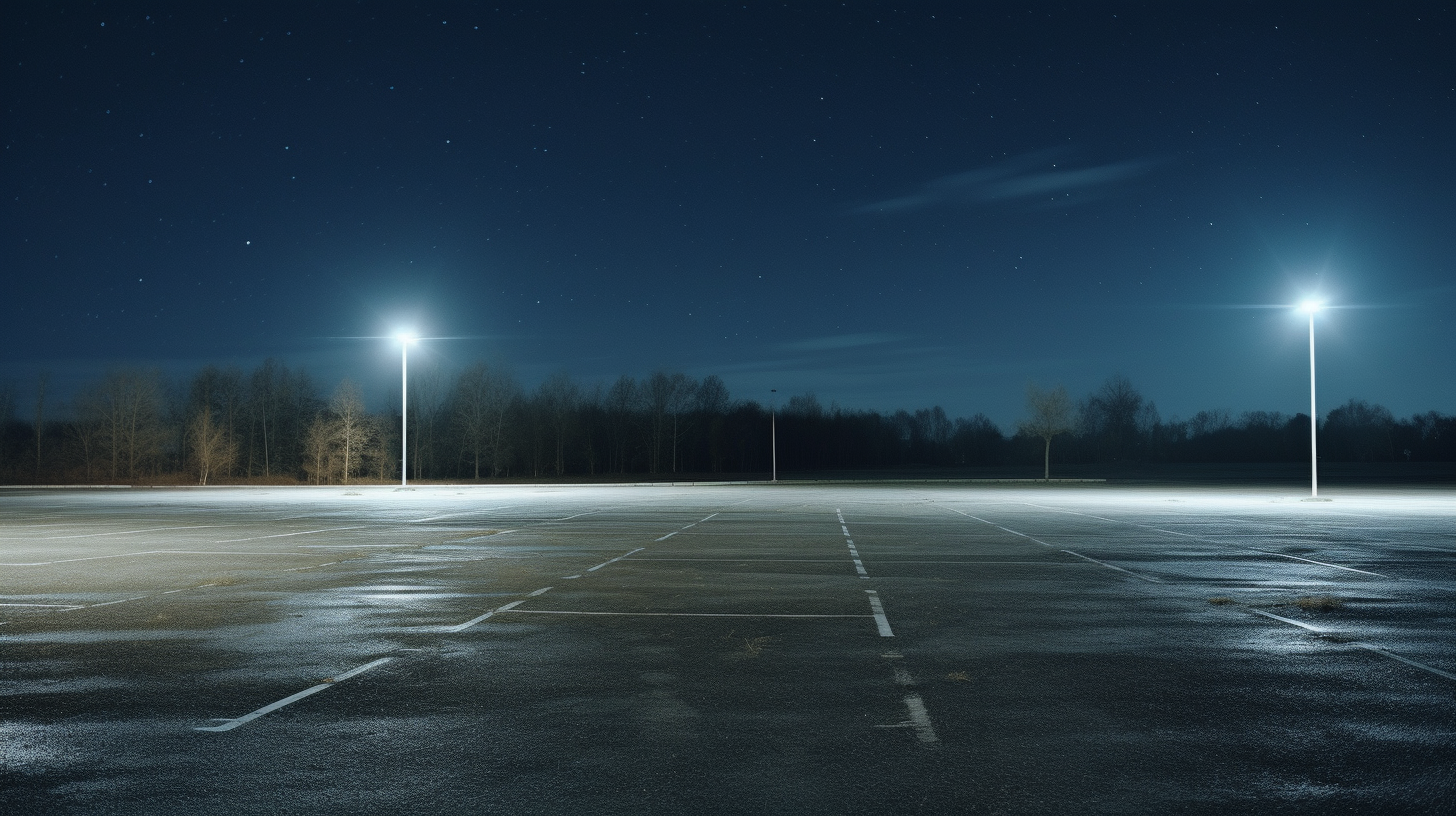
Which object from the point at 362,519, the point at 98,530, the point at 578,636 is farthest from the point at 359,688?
the point at 362,519

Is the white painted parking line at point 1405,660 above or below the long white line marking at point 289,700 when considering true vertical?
below

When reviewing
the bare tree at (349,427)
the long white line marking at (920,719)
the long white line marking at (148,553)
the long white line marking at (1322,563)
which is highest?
the bare tree at (349,427)

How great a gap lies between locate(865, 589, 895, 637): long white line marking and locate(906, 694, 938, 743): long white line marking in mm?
2652

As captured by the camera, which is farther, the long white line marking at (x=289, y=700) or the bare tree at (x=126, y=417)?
the bare tree at (x=126, y=417)

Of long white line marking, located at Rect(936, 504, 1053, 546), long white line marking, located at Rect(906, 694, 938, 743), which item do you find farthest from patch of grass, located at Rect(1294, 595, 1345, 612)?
long white line marking, located at Rect(936, 504, 1053, 546)

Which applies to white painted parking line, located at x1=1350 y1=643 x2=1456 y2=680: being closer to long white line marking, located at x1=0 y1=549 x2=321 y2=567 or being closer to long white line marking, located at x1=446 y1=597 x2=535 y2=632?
long white line marking, located at x1=446 y1=597 x2=535 y2=632

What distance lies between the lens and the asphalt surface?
206 inches

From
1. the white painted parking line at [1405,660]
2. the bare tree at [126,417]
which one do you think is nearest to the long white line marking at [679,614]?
the white painted parking line at [1405,660]

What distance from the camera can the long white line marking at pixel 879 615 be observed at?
9.89m

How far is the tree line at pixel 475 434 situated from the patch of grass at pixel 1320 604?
208 feet

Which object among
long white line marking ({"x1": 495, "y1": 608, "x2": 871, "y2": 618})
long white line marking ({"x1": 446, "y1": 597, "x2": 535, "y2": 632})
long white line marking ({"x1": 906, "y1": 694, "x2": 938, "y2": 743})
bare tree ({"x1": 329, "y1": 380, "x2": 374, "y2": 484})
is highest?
bare tree ({"x1": 329, "y1": 380, "x2": 374, "y2": 484})

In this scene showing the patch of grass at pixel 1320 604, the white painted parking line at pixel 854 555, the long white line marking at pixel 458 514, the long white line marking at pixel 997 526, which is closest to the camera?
the patch of grass at pixel 1320 604

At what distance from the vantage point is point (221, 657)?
861cm

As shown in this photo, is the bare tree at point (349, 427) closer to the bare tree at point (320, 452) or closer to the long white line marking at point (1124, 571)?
the bare tree at point (320, 452)
